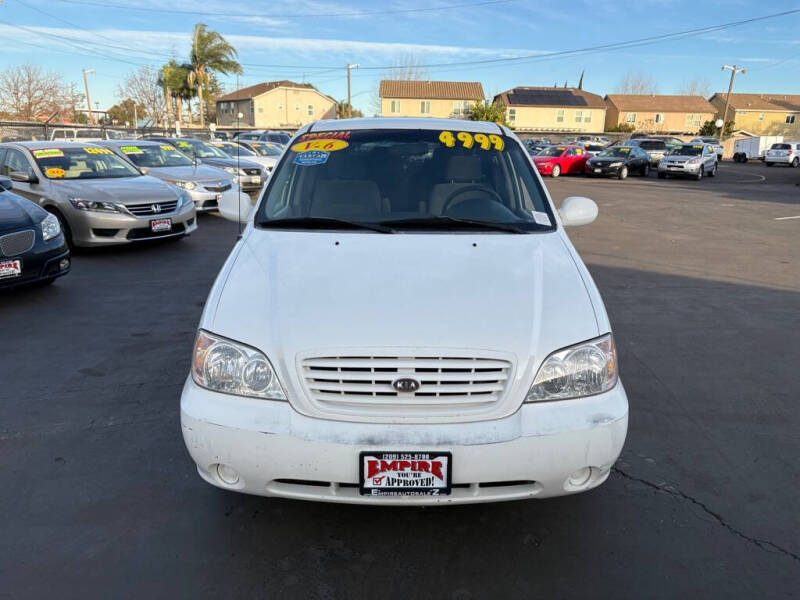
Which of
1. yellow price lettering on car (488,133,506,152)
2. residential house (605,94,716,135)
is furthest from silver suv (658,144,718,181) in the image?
residential house (605,94,716,135)

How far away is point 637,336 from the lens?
5371mm

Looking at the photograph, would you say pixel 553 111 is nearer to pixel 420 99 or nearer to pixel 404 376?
pixel 420 99

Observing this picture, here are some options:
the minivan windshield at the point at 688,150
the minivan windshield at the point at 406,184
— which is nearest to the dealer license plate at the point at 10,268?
the minivan windshield at the point at 406,184

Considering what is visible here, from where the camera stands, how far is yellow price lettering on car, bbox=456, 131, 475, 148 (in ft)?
12.8

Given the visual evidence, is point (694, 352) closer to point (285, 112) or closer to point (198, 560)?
point (198, 560)

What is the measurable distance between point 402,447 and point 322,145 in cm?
236

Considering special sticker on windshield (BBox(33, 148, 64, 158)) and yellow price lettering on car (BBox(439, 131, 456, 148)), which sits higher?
yellow price lettering on car (BBox(439, 131, 456, 148))

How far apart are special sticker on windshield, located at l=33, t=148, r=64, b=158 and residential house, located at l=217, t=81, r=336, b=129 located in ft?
214

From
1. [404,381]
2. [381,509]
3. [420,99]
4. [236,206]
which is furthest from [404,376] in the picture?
[420,99]

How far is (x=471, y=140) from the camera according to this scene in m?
3.94

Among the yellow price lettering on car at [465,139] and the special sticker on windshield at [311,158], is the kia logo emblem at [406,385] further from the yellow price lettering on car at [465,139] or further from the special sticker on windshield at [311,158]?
the yellow price lettering on car at [465,139]

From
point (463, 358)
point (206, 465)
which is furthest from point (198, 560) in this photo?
point (463, 358)

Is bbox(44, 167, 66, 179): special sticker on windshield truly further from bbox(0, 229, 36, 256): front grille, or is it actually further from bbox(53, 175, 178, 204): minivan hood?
bbox(0, 229, 36, 256): front grille

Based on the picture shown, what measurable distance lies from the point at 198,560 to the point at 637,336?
4215 mm
